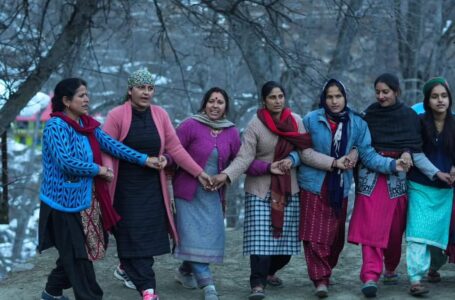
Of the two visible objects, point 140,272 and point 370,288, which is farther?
point 370,288

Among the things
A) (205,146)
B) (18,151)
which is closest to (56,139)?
(205,146)

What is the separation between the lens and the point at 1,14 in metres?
9.27

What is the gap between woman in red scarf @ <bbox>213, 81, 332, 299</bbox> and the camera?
6.17 metres

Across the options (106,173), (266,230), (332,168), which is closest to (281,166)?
(332,168)

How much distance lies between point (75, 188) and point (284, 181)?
4.99 feet

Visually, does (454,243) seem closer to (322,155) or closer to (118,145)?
(322,155)

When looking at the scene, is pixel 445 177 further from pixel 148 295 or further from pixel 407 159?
pixel 148 295

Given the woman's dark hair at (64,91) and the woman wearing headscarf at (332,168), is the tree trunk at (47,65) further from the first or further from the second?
the woman wearing headscarf at (332,168)

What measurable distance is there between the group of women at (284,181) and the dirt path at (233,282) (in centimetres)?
25

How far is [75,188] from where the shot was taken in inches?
220

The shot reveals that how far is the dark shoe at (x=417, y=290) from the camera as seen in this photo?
6.24 metres

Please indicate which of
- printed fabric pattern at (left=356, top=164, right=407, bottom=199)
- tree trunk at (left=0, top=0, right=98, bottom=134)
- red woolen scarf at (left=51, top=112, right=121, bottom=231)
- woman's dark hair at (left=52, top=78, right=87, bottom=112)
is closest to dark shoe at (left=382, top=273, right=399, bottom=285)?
printed fabric pattern at (left=356, top=164, right=407, bottom=199)

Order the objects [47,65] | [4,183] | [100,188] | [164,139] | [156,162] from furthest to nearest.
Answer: [4,183]
[47,65]
[164,139]
[156,162]
[100,188]

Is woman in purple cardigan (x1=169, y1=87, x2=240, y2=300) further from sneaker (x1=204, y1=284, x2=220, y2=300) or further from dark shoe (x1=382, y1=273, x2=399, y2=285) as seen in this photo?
dark shoe (x1=382, y1=273, x2=399, y2=285)
